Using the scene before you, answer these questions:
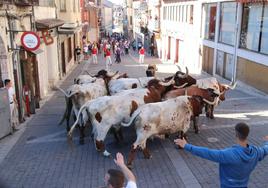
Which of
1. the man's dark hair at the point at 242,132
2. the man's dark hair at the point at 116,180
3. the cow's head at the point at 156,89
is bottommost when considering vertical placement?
the cow's head at the point at 156,89

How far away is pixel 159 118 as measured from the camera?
759 cm

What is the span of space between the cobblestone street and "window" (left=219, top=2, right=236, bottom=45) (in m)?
8.01

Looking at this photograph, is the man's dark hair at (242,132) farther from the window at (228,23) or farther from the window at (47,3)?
the window at (228,23)

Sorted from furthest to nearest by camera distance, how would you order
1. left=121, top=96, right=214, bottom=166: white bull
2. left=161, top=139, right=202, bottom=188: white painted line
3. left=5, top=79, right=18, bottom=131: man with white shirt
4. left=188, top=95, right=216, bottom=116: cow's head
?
left=5, top=79, right=18, bottom=131: man with white shirt, left=188, top=95, right=216, bottom=116: cow's head, left=121, top=96, right=214, bottom=166: white bull, left=161, top=139, right=202, bottom=188: white painted line

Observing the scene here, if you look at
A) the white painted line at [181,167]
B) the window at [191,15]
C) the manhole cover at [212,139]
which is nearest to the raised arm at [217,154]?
the white painted line at [181,167]

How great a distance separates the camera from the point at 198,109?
8680mm

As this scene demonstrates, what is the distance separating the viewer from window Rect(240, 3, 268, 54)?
15086mm

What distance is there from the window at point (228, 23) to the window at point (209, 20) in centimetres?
134

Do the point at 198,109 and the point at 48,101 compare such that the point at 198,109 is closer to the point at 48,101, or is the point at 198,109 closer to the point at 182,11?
the point at 48,101

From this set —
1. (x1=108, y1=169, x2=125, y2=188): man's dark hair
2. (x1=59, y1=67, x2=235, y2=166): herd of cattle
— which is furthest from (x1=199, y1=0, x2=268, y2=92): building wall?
(x1=108, y1=169, x2=125, y2=188): man's dark hair

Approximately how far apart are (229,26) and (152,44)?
20.7 meters

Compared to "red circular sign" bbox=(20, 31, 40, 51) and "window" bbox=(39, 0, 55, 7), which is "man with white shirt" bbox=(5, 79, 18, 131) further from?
"window" bbox=(39, 0, 55, 7)

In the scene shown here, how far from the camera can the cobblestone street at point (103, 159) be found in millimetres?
6906

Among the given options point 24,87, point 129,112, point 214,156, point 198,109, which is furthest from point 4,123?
point 214,156
